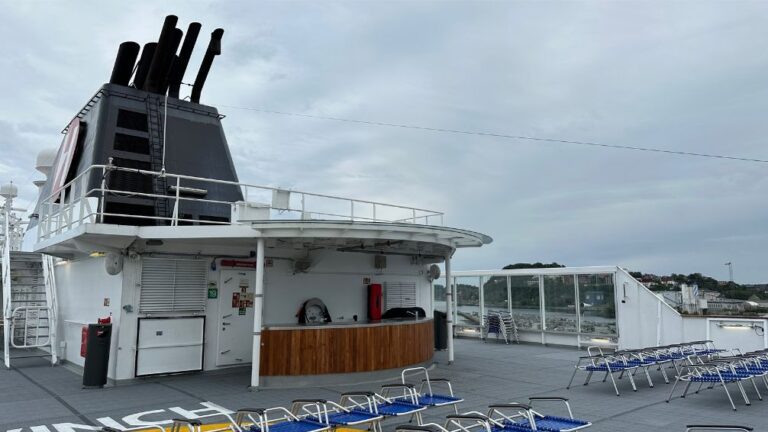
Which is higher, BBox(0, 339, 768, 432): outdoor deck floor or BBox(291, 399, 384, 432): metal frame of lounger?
BBox(291, 399, 384, 432): metal frame of lounger

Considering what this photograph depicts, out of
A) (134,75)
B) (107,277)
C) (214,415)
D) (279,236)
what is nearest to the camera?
(214,415)

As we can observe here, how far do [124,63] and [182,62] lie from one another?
57.6 inches

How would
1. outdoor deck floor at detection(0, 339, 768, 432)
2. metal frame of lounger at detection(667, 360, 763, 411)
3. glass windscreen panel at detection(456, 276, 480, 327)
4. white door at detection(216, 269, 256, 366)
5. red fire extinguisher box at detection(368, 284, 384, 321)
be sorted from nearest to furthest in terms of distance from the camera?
outdoor deck floor at detection(0, 339, 768, 432)
metal frame of lounger at detection(667, 360, 763, 411)
white door at detection(216, 269, 256, 366)
red fire extinguisher box at detection(368, 284, 384, 321)
glass windscreen panel at detection(456, 276, 480, 327)

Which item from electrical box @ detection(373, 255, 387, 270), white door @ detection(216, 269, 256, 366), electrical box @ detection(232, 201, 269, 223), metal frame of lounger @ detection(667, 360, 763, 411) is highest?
electrical box @ detection(232, 201, 269, 223)

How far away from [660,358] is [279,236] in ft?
24.3

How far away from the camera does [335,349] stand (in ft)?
32.2

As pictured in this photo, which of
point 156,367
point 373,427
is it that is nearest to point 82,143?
point 156,367

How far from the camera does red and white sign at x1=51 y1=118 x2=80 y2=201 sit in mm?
13699

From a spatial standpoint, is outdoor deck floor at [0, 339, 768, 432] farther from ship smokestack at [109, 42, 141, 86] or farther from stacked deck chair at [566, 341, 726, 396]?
ship smokestack at [109, 42, 141, 86]

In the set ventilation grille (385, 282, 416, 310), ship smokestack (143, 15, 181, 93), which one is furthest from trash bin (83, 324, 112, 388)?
ship smokestack (143, 15, 181, 93)

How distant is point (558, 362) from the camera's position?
12820 millimetres

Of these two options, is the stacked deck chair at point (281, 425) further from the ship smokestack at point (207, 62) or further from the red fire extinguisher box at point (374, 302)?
the ship smokestack at point (207, 62)

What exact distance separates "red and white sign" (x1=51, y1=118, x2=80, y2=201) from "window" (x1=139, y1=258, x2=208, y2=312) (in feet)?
15.4

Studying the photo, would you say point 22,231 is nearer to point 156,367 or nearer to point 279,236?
point 156,367
